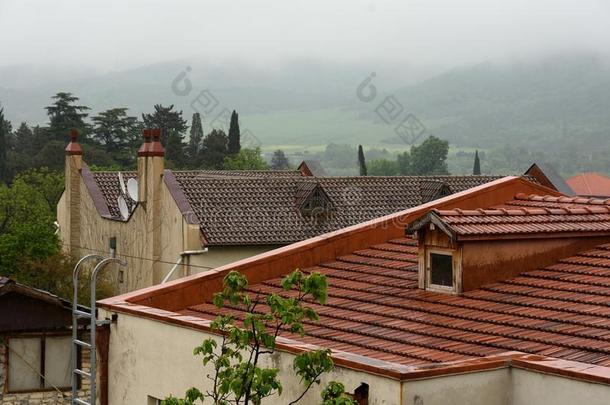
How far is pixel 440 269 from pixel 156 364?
3.83 meters

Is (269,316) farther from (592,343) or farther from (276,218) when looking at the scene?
(276,218)

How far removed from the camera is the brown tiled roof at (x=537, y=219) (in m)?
14.9

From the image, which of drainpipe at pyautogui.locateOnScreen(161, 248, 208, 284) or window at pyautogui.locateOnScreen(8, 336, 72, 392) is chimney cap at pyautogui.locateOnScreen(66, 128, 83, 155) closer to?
drainpipe at pyautogui.locateOnScreen(161, 248, 208, 284)

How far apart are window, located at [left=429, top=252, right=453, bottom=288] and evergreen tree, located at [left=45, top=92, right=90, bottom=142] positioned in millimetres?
100367

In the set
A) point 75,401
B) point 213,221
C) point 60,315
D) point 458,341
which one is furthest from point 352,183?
point 458,341

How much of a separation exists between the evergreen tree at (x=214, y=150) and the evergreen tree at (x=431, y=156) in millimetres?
44956

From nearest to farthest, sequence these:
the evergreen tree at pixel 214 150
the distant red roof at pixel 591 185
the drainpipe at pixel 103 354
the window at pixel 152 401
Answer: the window at pixel 152 401, the drainpipe at pixel 103 354, the evergreen tree at pixel 214 150, the distant red roof at pixel 591 185

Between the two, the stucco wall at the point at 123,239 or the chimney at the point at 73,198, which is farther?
the chimney at the point at 73,198

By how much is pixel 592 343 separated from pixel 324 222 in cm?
2685

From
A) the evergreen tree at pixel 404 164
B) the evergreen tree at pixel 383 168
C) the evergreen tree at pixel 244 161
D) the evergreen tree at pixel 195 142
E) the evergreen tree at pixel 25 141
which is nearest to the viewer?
the evergreen tree at pixel 244 161

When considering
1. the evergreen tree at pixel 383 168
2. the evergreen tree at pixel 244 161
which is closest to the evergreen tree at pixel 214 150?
the evergreen tree at pixel 244 161

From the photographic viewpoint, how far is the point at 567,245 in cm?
1565

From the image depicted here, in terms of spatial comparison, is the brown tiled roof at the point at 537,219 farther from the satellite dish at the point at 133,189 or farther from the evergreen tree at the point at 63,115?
the evergreen tree at the point at 63,115

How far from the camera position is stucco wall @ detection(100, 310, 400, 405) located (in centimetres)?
1215
